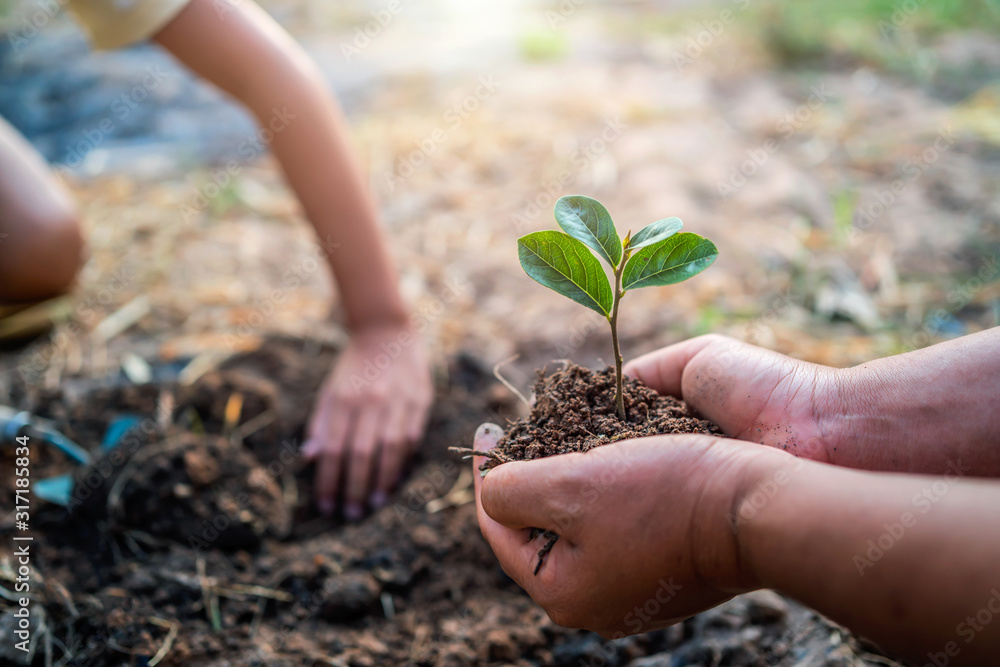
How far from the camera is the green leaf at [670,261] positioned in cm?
91

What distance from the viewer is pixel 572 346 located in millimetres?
1990

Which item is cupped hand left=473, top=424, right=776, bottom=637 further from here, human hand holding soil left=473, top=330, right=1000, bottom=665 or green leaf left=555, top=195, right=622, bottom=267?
green leaf left=555, top=195, right=622, bottom=267

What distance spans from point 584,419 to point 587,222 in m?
0.31

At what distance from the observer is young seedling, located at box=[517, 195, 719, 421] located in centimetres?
92

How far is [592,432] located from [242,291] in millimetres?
1873

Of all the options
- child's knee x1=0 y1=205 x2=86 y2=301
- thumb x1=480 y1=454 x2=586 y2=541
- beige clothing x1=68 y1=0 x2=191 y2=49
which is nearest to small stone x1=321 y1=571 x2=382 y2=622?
thumb x1=480 y1=454 x2=586 y2=541

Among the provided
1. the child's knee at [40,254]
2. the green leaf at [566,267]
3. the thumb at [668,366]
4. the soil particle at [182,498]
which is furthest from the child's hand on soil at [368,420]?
the child's knee at [40,254]

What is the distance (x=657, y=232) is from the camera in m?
0.94

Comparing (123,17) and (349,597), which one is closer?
(349,597)

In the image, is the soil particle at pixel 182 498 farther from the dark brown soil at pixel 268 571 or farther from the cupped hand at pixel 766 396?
the cupped hand at pixel 766 396

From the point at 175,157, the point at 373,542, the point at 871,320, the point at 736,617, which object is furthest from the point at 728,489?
the point at 175,157

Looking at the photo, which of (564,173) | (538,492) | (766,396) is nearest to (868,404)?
(766,396)

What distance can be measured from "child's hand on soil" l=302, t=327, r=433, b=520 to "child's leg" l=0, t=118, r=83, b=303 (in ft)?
3.82

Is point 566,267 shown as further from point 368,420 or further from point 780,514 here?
point 368,420
